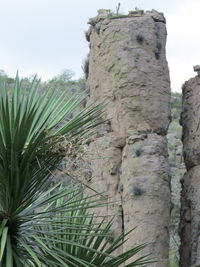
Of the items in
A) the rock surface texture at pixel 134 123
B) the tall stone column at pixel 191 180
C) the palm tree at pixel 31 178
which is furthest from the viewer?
the tall stone column at pixel 191 180

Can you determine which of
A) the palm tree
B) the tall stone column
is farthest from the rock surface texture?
the palm tree

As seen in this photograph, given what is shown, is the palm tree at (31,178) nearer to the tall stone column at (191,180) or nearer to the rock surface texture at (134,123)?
the rock surface texture at (134,123)

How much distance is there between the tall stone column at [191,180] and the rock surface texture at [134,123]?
47 cm

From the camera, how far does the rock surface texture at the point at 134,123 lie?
11.3 metres

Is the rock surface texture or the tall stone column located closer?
the rock surface texture

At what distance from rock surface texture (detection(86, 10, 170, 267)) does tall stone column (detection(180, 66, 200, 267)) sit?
0.47 m

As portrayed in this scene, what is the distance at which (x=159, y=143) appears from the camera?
11.8m

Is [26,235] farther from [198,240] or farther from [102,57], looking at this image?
[102,57]

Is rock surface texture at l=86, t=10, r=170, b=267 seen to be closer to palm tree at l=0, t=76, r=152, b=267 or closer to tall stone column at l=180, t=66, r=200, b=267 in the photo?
tall stone column at l=180, t=66, r=200, b=267

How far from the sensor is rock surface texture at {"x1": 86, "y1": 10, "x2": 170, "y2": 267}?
446 inches

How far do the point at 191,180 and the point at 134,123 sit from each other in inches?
51.3

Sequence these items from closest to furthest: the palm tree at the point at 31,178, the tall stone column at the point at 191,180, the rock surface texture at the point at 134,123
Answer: the palm tree at the point at 31,178 < the rock surface texture at the point at 134,123 < the tall stone column at the point at 191,180

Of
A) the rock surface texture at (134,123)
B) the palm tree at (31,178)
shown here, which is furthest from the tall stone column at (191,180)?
the palm tree at (31,178)

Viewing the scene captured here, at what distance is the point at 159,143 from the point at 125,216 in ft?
4.17
